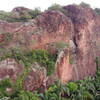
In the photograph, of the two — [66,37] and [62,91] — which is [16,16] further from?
[62,91]

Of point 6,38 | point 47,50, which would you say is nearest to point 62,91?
point 47,50

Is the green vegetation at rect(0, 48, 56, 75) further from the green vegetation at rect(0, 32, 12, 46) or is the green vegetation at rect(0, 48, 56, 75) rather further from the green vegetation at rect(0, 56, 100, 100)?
the green vegetation at rect(0, 56, 100, 100)

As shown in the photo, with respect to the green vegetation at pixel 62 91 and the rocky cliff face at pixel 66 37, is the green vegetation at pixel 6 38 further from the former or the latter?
the green vegetation at pixel 62 91

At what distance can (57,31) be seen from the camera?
19.0m

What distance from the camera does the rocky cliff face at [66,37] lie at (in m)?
17.4

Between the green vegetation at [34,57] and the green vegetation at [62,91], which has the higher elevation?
the green vegetation at [34,57]

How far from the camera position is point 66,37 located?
19.8 meters

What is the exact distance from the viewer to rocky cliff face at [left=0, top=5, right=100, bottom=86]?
17.4m

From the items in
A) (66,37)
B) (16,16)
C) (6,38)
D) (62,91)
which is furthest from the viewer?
(66,37)

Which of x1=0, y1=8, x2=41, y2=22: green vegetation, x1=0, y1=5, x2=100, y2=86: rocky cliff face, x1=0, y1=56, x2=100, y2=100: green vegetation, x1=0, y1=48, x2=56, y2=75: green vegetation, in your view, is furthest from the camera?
x1=0, y1=8, x2=41, y2=22: green vegetation

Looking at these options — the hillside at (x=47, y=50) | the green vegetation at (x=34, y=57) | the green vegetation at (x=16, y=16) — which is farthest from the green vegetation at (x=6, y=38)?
the green vegetation at (x=16, y=16)

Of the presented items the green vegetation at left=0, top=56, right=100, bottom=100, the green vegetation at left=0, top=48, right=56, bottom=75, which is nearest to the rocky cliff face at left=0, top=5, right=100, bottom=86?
the green vegetation at left=0, top=48, right=56, bottom=75

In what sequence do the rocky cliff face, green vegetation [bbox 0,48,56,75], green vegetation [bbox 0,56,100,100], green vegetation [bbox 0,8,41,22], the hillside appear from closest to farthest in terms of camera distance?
green vegetation [bbox 0,56,100,100] < the hillside < green vegetation [bbox 0,48,56,75] < the rocky cliff face < green vegetation [bbox 0,8,41,22]

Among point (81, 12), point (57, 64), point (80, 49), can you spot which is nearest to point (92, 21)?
point (81, 12)
